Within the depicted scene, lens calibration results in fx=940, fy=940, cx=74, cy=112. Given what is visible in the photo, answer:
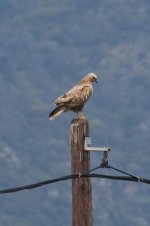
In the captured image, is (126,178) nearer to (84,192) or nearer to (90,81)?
(84,192)

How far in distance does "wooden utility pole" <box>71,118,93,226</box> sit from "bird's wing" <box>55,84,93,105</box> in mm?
1414

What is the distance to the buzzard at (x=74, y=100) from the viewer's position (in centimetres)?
1189

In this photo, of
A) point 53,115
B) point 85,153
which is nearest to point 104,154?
point 85,153

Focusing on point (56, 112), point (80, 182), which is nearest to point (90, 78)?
point (56, 112)

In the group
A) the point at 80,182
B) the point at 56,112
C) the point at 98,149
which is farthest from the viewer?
the point at 56,112

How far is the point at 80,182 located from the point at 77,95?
1.87 metres

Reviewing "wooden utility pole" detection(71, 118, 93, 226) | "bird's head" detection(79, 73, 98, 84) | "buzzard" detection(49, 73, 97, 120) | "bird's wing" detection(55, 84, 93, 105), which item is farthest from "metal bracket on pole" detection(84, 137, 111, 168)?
"bird's head" detection(79, 73, 98, 84)

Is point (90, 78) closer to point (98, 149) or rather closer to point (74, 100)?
point (74, 100)

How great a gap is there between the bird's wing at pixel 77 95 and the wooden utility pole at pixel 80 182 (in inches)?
55.7

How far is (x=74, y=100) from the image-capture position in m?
12.0

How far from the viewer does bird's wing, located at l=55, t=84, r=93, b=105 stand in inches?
470

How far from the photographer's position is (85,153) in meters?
10.4

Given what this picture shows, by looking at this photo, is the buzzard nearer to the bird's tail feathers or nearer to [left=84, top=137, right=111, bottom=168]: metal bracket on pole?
the bird's tail feathers

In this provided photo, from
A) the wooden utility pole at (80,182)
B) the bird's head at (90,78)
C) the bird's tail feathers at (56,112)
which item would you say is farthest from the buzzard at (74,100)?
the wooden utility pole at (80,182)
